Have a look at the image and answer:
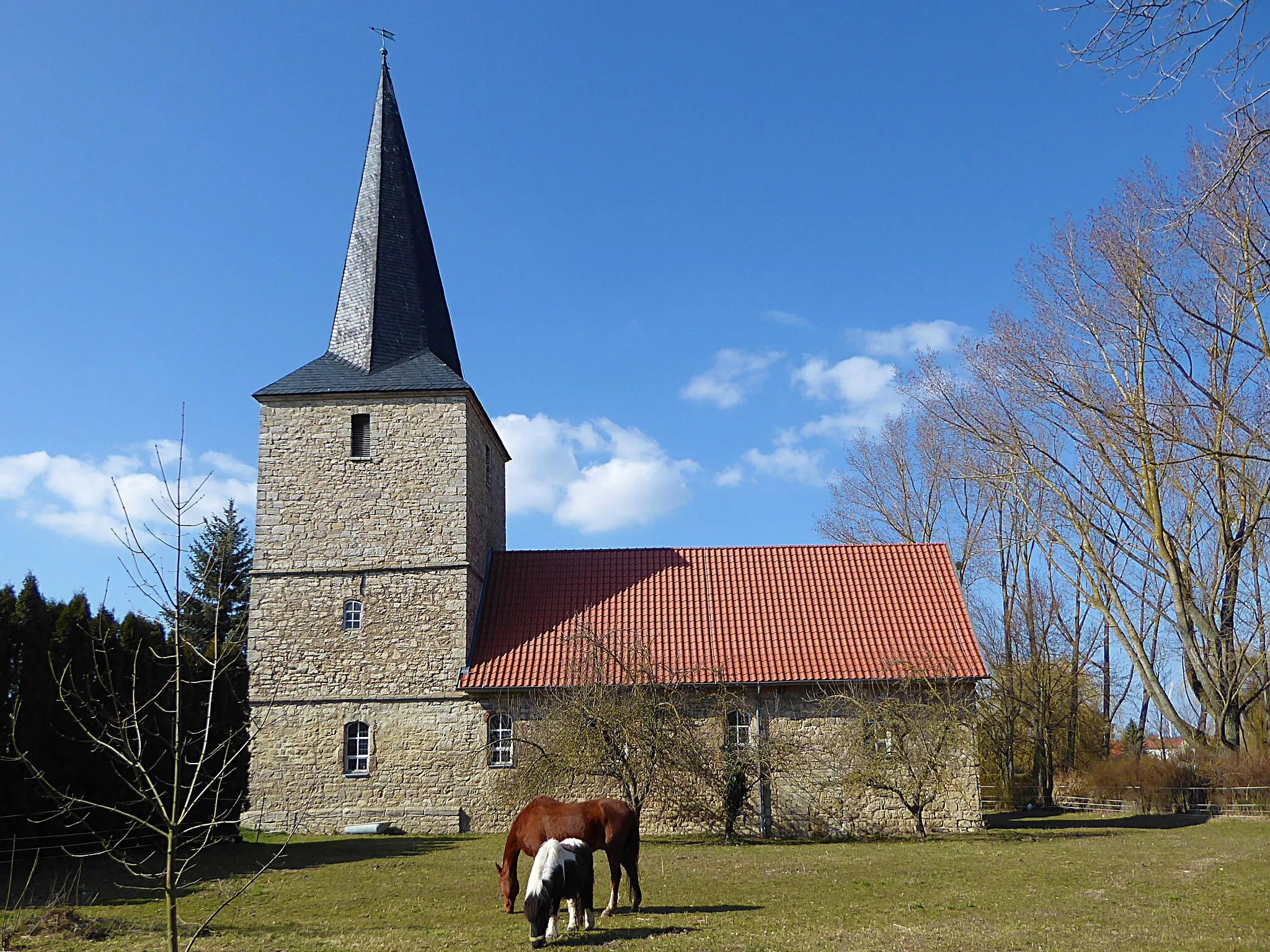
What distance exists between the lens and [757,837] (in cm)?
1989

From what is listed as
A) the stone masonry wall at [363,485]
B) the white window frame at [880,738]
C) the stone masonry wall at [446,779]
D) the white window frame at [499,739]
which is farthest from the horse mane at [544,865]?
the stone masonry wall at [363,485]

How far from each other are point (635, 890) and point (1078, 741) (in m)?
32.9

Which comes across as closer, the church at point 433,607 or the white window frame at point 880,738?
the white window frame at point 880,738

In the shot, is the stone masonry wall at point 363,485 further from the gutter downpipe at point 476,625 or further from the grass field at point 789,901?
the grass field at point 789,901

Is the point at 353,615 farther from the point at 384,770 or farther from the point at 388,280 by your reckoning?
the point at 388,280

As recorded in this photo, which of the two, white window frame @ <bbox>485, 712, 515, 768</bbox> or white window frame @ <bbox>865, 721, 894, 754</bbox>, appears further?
white window frame @ <bbox>485, 712, 515, 768</bbox>

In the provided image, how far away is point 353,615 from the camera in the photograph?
72.6ft

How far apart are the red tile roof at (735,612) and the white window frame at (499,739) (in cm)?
Result: 81

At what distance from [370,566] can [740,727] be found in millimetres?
8622

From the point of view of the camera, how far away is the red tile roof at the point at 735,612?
837 inches

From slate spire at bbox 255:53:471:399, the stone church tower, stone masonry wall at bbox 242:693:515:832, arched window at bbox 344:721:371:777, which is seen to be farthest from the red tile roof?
slate spire at bbox 255:53:471:399

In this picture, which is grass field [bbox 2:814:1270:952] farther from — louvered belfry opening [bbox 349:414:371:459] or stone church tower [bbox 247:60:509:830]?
louvered belfry opening [bbox 349:414:371:459]

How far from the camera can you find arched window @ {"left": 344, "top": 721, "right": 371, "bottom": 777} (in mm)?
21438

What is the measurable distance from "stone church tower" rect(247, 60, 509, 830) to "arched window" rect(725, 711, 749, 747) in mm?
5190
